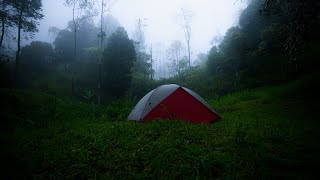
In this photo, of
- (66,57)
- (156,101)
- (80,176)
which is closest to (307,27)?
(156,101)

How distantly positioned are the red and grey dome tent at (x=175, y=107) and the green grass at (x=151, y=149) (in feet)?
3.73

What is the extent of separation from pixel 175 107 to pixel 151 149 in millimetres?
3421

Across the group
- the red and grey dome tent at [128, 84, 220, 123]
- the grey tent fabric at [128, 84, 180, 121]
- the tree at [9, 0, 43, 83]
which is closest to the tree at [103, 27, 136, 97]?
the tree at [9, 0, 43, 83]

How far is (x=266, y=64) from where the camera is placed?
23688 millimetres

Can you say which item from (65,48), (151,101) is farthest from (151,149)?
(65,48)

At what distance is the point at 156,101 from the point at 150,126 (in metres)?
1.56

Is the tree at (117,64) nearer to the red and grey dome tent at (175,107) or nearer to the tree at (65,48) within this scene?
the tree at (65,48)

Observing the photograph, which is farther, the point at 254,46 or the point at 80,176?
the point at 254,46

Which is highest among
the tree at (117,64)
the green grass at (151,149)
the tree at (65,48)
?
the tree at (65,48)

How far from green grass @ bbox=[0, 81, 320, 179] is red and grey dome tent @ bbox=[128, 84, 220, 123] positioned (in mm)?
1137

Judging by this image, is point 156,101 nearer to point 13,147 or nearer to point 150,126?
point 150,126

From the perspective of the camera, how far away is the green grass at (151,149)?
38.7 inches

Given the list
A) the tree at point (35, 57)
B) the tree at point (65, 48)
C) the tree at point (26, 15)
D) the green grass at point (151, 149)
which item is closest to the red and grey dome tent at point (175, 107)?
the green grass at point (151, 149)

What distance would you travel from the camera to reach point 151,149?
370 cm
